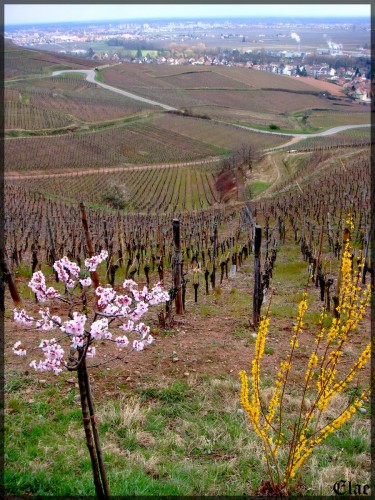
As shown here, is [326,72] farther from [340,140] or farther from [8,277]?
[8,277]

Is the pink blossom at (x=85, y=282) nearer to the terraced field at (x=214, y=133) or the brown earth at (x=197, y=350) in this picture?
the brown earth at (x=197, y=350)

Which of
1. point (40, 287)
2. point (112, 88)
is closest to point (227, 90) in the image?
point (112, 88)

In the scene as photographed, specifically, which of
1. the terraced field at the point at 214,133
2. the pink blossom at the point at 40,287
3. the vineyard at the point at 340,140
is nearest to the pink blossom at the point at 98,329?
the pink blossom at the point at 40,287

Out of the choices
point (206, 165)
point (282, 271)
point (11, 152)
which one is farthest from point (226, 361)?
point (11, 152)

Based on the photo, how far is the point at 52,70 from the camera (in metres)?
117

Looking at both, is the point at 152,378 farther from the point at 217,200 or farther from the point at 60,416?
the point at 217,200

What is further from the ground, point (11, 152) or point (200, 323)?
point (11, 152)

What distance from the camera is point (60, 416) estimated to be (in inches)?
259

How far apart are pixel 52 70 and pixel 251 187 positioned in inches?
3696

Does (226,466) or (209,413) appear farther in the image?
(209,413)

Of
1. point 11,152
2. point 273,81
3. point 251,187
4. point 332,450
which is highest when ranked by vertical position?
point 273,81

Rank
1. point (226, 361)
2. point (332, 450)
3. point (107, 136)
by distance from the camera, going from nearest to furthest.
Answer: point (332, 450) < point (226, 361) < point (107, 136)

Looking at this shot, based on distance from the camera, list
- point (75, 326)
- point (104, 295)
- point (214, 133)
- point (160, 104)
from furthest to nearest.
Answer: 1. point (160, 104)
2. point (214, 133)
3. point (104, 295)
4. point (75, 326)

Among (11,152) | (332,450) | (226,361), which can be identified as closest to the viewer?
(332,450)
